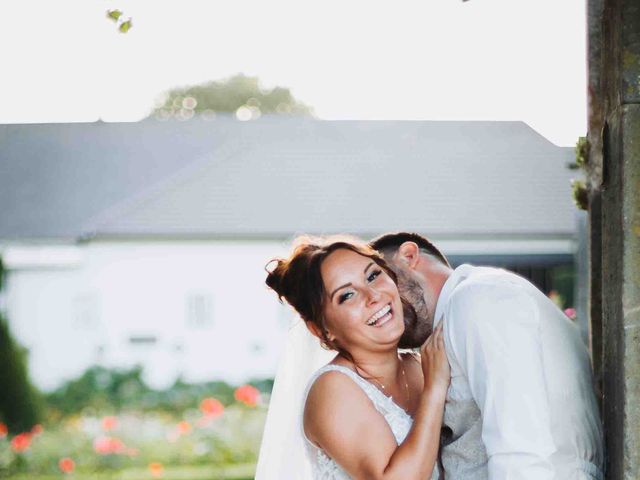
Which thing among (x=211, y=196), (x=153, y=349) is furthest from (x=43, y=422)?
(x=211, y=196)

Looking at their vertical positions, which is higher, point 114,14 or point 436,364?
point 114,14

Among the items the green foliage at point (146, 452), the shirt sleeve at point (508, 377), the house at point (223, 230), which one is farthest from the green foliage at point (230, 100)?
A: the shirt sleeve at point (508, 377)

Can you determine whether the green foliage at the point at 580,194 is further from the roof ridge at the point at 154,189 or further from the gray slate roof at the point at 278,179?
the roof ridge at the point at 154,189

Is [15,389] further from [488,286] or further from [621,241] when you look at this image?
[621,241]

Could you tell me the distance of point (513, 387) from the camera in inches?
113

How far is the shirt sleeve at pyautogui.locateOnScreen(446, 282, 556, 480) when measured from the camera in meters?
2.86

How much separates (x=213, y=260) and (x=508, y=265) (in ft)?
27.8

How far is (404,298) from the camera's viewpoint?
12.0 ft

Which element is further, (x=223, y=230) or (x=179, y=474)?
(x=223, y=230)

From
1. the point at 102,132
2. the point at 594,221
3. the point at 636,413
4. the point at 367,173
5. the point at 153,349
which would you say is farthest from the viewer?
the point at 102,132

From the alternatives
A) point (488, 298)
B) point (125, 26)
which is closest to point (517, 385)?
point (488, 298)

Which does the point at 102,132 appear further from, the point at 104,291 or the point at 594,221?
the point at 594,221

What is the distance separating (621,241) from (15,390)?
15.2 meters

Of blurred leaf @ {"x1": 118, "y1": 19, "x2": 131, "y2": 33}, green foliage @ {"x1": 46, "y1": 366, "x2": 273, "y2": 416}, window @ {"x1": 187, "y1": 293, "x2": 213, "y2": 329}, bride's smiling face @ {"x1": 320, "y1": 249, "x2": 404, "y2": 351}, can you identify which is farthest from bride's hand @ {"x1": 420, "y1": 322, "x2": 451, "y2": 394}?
window @ {"x1": 187, "y1": 293, "x2": 213, "y2": 329}
